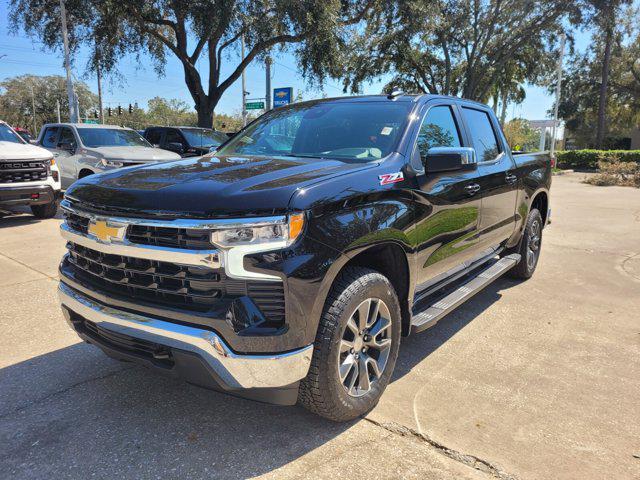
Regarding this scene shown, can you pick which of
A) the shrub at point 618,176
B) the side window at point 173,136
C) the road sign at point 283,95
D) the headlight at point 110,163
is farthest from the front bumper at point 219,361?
the shrub at point 618,176

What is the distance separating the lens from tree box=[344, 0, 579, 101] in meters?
25.7

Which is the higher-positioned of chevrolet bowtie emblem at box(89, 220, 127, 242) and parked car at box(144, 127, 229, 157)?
parked car at box(144, 127, 229, 157)

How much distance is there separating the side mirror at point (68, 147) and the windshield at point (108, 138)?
0.84 ft

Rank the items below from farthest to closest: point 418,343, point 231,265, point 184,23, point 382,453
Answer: point 184,23
point 418,343
point 382,453
point 231,265

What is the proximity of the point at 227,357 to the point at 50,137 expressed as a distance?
36.0 ft

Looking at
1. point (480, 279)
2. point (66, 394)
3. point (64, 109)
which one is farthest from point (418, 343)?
point (64, 109)

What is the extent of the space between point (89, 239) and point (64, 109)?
3526 inches

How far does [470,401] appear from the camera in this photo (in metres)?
3.11

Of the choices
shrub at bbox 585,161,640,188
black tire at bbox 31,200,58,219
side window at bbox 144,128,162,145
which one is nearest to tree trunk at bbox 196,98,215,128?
side window at bbox 144,128,162,145

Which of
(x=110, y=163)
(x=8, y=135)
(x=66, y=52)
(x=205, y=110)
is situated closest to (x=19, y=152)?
(x=8, y=135)

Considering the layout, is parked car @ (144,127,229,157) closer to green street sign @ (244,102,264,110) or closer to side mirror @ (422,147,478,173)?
side mirror @ (422,147,478,173)

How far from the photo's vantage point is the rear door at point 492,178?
14.0 ft

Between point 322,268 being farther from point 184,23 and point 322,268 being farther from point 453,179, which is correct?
point 184,23

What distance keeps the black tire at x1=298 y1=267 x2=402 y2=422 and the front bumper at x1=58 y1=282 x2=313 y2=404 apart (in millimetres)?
116
